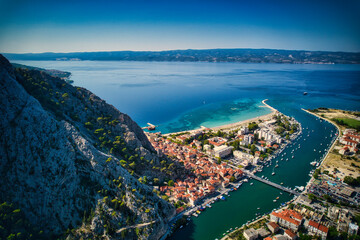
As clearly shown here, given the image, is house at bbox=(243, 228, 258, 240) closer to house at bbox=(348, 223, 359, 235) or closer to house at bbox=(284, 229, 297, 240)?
house at bbox=(284, 229, 297, 240)

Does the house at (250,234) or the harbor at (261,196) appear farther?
the harbor at (261,196)

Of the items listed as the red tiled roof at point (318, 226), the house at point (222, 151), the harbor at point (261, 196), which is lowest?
the harbor at point (261, 196)

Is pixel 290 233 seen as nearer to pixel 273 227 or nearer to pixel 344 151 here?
pixel 273 227

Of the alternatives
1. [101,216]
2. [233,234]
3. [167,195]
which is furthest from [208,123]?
[101,216]

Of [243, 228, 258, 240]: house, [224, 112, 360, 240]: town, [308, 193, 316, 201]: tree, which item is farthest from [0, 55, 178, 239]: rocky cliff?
[308, 193, 316, 201]: tree

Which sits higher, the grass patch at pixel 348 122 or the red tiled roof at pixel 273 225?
the grass patch at pixel 348 122

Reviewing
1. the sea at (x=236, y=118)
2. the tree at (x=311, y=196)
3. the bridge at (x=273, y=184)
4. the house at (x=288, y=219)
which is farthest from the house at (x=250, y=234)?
the tree at (x=311, y=196)

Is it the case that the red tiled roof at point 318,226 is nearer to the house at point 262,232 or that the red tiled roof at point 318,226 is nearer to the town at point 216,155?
the house at point 262,232

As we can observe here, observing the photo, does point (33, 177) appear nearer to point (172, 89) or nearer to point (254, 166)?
point (254, 166)
